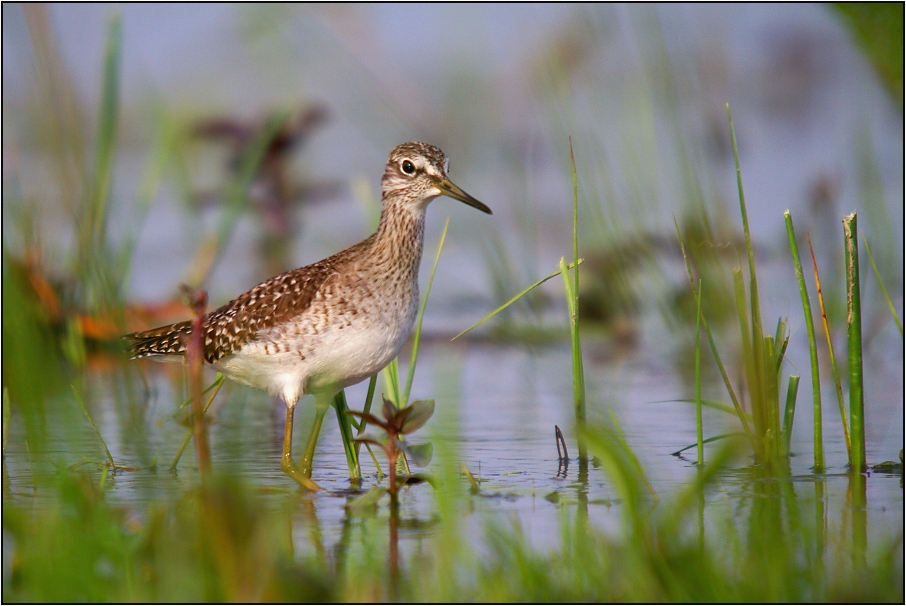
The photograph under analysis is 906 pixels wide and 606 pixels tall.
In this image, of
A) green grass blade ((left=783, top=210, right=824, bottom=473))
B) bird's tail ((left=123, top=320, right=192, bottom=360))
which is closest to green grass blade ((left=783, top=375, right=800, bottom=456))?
green grass blade ((left=783, top=210, right=824, bottom=473))

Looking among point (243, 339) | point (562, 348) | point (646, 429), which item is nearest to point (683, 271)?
point (562, 348)

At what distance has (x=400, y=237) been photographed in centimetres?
642

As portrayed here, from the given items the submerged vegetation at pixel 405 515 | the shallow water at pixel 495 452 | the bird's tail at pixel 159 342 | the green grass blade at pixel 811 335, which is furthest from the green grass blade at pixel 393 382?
the green grass blade at pixel 811 335

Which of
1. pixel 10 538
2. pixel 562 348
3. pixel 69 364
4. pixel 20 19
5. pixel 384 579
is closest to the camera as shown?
pixel 20 19

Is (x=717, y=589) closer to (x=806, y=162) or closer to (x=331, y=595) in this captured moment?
(x=331, y=595)

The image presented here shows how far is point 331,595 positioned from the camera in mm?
3447

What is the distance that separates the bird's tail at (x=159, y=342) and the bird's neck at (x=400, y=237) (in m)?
1.22

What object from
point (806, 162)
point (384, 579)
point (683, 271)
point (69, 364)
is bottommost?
point (384, 579)

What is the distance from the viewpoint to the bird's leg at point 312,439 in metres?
5.52

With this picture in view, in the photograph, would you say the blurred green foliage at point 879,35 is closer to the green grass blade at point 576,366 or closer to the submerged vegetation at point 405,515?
the submerged vegetation at point 405,515

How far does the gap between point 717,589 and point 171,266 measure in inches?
366

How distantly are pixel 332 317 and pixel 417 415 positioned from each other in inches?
55.8

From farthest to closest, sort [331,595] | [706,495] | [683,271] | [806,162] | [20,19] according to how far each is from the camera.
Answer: [806,162]
[683,271]
[706,495]
[331,595]
[20,19]

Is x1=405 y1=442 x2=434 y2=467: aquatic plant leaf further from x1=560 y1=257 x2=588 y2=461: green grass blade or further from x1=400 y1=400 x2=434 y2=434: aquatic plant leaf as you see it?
x1=560 y1=257 x2=588 y2=461: green grass blade
